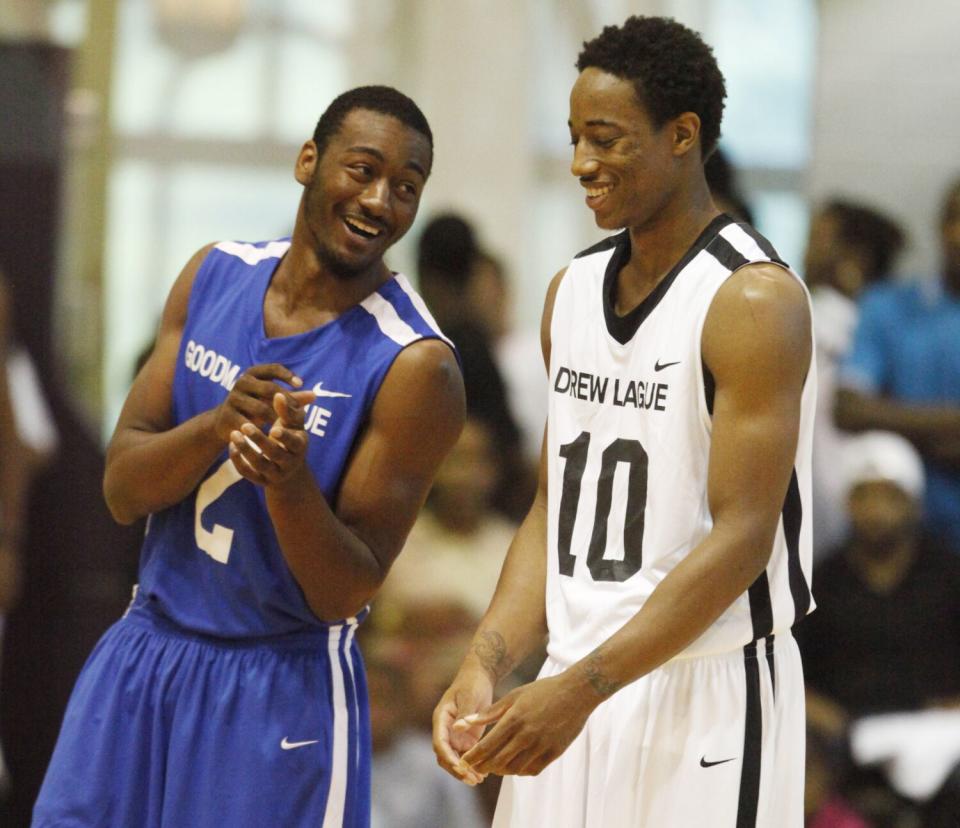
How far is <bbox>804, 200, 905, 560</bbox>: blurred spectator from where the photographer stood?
5.59m

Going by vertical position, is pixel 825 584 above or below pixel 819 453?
below

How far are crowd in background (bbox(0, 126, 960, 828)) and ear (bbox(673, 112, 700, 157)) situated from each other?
2585mm

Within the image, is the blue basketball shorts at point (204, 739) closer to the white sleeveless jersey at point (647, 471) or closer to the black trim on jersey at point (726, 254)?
the white sleeveless jersey at point (647, 471)

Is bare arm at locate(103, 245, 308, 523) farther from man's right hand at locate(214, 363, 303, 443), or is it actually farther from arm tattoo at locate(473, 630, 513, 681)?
arm tattoo at locate(473, 630, 513, 681)

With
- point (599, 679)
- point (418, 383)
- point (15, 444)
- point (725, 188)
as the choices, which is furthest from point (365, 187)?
point (15, 444)

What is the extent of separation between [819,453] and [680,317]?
285 cm

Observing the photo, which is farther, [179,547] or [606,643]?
[179,547]

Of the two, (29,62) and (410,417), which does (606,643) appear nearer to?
(410,417)

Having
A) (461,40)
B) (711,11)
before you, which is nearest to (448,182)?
(461,40)

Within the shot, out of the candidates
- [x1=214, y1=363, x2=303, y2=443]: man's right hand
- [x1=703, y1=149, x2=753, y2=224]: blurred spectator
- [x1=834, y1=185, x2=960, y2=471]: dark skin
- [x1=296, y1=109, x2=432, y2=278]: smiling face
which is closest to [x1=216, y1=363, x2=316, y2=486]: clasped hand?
[x1=214, y1=363, x2=303, y2=443]: man's right hand

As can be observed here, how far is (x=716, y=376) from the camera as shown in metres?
2.82

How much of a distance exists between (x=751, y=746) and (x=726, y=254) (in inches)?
32.5

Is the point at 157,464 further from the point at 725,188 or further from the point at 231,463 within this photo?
the point at 725,188

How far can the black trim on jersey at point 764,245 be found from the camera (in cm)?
285
